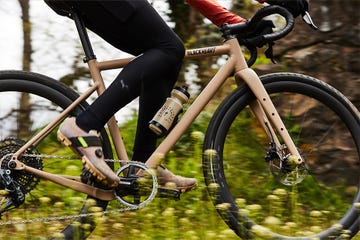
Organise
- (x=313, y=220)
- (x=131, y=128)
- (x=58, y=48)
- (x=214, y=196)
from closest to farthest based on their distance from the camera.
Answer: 1. (x=214, y=196)
2. (x=313, y=220)
3. (x=131, y=128)
4. (x=58, y=48)

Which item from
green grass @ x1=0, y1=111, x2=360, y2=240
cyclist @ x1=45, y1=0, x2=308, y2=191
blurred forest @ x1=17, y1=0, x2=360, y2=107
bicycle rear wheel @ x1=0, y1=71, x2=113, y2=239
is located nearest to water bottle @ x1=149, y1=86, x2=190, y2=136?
cyclist @ x1=45, y1=0, x2=308, y2=191

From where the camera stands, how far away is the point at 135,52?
13.9 ft

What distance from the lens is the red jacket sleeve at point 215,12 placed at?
176 inches

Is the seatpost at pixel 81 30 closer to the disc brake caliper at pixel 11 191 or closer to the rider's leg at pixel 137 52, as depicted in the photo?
the rider's leg at pixel 137 52

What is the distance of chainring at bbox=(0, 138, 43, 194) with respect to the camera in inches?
162

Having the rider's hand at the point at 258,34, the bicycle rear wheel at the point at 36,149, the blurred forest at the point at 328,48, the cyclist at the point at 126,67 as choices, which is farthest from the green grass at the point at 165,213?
the blurred forest at the point at 328,48

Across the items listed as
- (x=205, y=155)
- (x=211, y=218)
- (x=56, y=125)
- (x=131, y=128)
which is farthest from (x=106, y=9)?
(x=131, y=128)

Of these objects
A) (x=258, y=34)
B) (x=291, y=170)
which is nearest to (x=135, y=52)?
(x=258, y=34)

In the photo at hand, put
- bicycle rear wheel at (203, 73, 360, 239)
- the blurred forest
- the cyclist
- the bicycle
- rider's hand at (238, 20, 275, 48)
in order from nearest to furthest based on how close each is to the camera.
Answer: the cyclist < the bicycle < bicycle rear wheel at (203, 73, 360, 239) < rider's hand at (238, 20, 275, 48) < the blurred forest

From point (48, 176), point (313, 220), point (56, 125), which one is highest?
point (56, 125)

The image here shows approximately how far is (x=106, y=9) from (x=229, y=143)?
175 centimetres

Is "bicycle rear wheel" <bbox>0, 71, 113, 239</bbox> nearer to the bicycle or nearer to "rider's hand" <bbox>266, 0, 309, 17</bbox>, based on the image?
the bicycle

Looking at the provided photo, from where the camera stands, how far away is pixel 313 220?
4.74 metres

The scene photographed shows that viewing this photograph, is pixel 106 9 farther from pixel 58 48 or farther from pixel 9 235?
pixel 58 48
